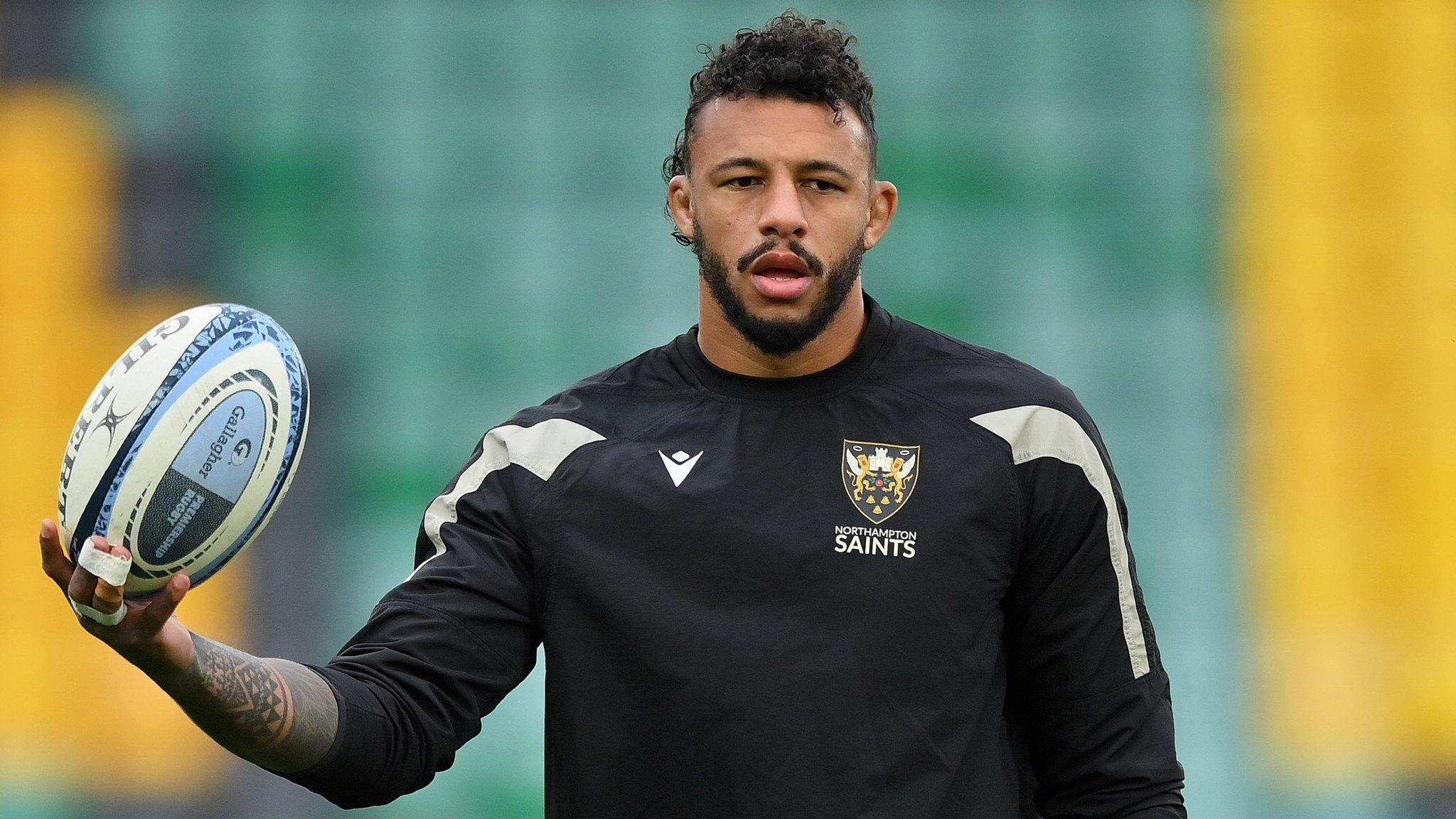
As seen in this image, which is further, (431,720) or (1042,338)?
(1042,338)

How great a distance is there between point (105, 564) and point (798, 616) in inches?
35.7

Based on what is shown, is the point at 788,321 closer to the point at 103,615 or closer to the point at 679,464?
the point at 679,464

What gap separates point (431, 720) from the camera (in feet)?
7.89

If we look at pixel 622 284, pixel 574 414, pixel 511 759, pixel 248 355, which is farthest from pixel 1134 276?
pixel 248 355

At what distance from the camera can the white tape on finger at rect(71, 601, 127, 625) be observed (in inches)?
79.4

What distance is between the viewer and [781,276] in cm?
255

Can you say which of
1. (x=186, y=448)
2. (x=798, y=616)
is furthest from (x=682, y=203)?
(x=186, y=448)

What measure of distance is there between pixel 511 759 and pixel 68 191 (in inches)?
111

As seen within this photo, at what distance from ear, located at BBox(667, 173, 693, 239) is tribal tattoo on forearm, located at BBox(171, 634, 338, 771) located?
89 cm

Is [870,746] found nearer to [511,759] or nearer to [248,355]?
[248,355]

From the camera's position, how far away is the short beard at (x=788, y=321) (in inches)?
100.0

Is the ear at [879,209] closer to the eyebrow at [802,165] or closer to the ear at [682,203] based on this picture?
the eyebrow at [802,165]

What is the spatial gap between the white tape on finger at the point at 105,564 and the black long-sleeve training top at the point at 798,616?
38cm

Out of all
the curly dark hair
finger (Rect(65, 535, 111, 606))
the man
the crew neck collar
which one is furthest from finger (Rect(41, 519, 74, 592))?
→ the curly dark hair
